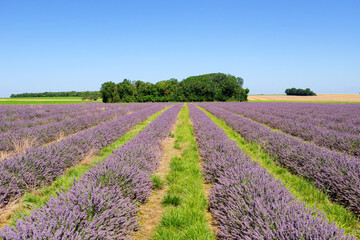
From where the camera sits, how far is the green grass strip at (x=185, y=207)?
2201 millimetres

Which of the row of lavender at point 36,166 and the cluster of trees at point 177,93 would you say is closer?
the row of lavender at point 36,166

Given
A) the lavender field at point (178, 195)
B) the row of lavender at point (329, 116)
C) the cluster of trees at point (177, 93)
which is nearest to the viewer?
the lavender field at point (178, 195)

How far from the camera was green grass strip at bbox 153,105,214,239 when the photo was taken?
7.22 feet

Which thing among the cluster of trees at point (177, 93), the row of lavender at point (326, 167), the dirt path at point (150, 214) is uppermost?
the cluster of trees at point (177, 93)

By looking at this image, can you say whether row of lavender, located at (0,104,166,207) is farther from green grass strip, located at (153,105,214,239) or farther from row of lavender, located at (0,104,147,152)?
green grass strip, located at (153,105,214,239)

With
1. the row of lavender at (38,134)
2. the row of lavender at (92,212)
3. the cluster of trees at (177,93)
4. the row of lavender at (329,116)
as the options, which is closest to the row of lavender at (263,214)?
the row of lavender at (92,212)

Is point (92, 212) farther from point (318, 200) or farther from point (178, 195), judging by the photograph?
point (318, 200)

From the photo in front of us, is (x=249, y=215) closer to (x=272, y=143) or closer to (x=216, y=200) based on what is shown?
(x=216, y=200)

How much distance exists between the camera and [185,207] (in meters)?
2.74

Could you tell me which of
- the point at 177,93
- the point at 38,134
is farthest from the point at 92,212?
the point at 177,93

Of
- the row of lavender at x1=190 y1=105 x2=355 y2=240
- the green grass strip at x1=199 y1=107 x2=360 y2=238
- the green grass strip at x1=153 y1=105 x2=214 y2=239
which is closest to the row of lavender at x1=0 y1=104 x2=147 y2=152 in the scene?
the green grass strip at x1=153 y1=105 x2=214 y2=239

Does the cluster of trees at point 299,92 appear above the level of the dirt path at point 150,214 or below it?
above

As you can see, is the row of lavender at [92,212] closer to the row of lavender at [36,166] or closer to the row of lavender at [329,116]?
the row of lavender at [36,166]

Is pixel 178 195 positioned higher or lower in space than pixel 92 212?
lower
